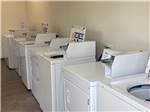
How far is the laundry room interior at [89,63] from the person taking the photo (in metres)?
1.93

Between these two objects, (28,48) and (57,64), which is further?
(28,48)

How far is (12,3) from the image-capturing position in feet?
23.0

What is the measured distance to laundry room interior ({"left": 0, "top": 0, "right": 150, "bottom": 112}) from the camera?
1.93m

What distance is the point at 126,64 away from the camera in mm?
2072

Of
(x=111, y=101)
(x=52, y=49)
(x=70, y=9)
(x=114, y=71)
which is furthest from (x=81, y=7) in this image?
(x=111, y=101)

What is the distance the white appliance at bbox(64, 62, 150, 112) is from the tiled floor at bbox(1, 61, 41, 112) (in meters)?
1.27

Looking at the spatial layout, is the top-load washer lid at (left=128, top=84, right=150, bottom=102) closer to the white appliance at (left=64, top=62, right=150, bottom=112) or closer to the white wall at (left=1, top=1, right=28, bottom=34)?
the white appliance at (left=64, top=62, right=150, bottom=112)

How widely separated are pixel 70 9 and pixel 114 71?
2335 millimetres

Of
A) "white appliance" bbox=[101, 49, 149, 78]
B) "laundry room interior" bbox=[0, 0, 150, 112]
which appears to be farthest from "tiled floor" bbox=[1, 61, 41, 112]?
"white appliance" bbox=[101, 49, 149, 78]

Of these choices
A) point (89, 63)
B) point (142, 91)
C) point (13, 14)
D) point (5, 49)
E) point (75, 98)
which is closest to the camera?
point (142, 91)

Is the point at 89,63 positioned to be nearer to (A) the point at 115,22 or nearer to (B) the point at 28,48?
(A) the point at 115,22

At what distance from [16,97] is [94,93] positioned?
2346 mm

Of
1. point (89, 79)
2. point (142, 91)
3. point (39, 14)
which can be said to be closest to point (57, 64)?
point (89, 79)

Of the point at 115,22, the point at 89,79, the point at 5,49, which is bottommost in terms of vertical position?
the point at 5,49
